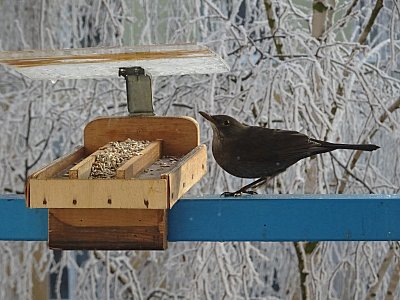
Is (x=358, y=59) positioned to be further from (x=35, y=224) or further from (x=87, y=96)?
(x=35, y=224)

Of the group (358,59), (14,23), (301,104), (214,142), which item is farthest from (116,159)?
(14,23)

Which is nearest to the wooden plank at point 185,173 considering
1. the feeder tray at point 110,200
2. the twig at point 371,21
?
the feeder tray at point 110,200

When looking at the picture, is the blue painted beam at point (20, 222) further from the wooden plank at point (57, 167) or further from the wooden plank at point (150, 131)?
the wooden plank at point (150, 131)

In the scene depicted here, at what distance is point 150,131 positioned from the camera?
2.02m

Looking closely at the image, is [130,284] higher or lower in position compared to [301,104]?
lower

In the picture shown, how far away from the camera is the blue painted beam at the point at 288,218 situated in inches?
59.6

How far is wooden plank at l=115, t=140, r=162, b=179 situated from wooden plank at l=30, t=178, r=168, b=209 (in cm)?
3

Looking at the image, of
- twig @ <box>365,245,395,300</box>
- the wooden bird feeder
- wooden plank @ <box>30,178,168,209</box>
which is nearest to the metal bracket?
the wooden bird feeder

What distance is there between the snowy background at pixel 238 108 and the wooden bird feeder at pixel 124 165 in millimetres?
833

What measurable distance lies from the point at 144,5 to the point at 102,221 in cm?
189

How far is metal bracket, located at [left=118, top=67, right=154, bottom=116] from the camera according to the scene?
2.04 metres

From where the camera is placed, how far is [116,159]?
1.65 m

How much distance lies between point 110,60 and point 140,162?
343 millimetres

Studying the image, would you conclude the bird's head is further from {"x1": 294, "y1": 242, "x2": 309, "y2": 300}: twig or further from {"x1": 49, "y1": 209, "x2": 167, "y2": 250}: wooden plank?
{"x1": 294, "y1": 242, "x2": 309, "y2": 300}: twig
